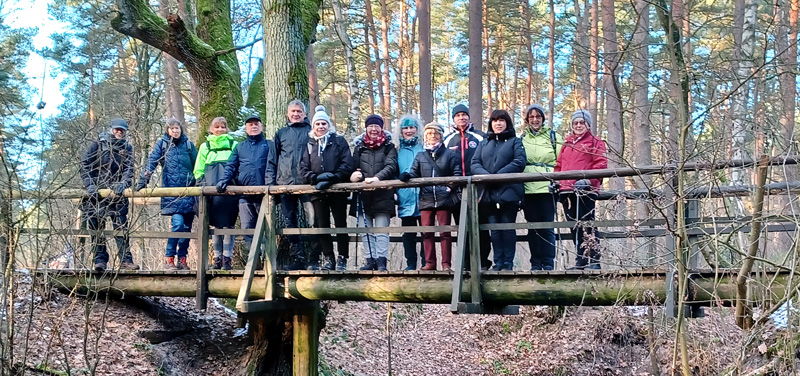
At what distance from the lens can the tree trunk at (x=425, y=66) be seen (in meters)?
17.0

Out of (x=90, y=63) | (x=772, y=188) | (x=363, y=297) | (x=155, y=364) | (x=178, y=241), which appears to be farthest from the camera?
(x=90, y=63)

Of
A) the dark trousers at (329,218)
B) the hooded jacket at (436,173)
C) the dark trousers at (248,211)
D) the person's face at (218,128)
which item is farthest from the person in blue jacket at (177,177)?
the hooded jacket at (436,173)

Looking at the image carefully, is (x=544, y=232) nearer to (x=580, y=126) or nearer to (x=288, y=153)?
(x=580, y=126)

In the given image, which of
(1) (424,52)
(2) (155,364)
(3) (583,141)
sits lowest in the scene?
(2) (155,364)

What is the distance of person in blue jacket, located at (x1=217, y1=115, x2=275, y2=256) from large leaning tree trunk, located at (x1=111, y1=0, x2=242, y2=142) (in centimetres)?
238

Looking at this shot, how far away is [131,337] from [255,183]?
2.71 m

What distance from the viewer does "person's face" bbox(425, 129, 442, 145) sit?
7.02 m

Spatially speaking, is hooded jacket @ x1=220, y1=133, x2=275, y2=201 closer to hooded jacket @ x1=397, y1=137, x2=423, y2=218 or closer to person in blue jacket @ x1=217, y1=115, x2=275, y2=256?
person in blue jacket @ x1=217, y1=115, x2=275, y2=256

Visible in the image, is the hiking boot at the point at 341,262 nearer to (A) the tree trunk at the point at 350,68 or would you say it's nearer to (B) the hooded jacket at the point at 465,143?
(B) the hooded jacket at the point at 465,143

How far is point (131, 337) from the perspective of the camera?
8.27 m

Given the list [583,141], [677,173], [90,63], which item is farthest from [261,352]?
[90,63]

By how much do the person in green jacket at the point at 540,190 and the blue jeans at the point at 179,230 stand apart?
4.25m

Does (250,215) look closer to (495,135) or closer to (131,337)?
(131,337)

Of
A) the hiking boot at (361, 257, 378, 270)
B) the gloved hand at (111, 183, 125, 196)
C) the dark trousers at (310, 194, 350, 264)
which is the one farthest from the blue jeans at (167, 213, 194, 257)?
the hiking boot at (361, 257, 378, 270)
